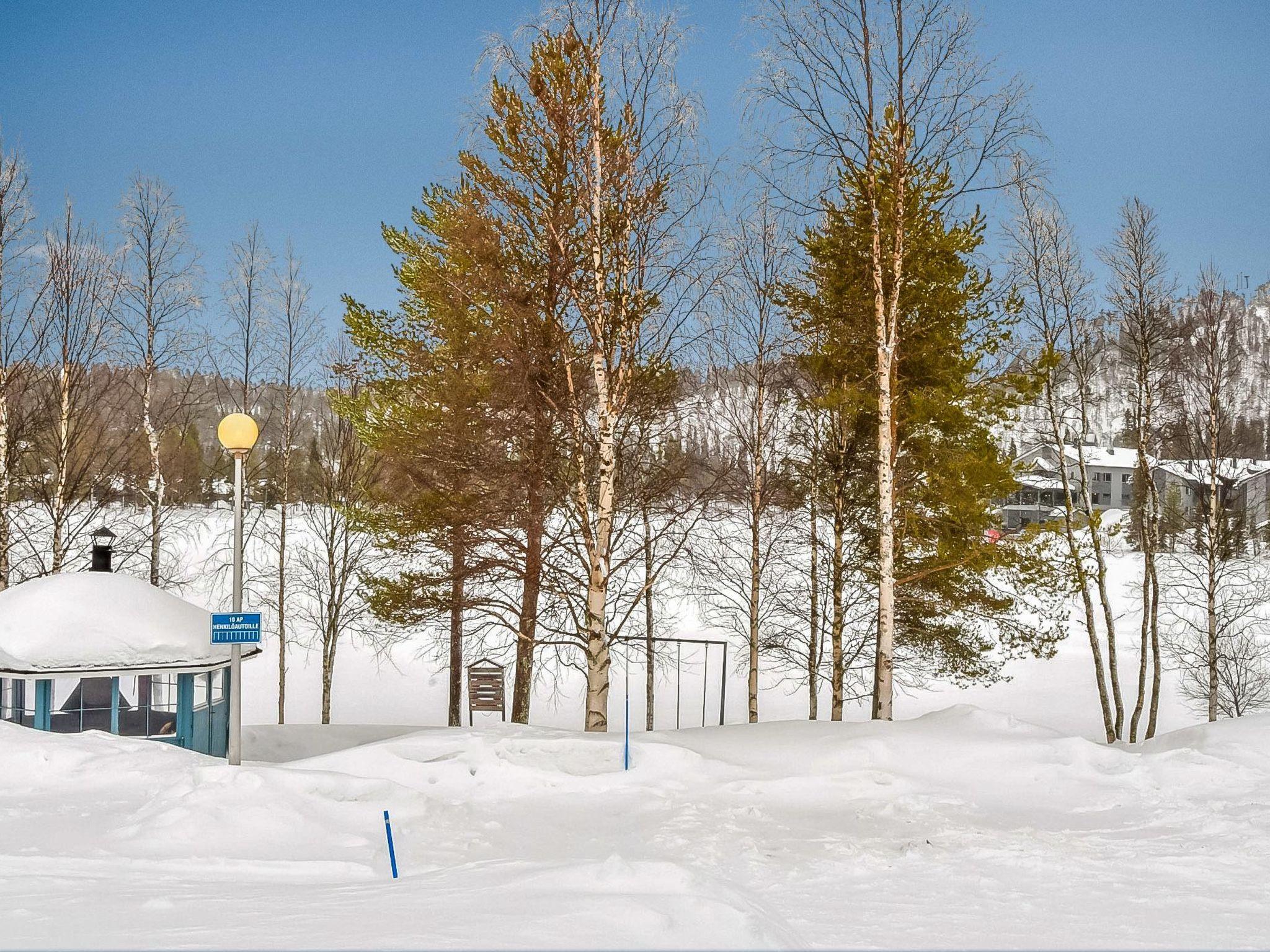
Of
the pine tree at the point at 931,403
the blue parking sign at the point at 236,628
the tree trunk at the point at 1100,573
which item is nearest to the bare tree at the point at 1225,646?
the tree trunk at the point at 1100,573

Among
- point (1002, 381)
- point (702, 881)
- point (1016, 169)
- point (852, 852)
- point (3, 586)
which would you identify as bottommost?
point (852, 852)

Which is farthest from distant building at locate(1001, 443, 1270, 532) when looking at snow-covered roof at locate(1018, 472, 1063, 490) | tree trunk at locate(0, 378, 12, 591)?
tree trunk at locate(0, 378, 12, 591)

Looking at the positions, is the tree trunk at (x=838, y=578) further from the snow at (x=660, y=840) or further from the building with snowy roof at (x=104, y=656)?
the building with snowy roof at (x=104, y=656)

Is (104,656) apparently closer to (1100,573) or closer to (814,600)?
(814,600)

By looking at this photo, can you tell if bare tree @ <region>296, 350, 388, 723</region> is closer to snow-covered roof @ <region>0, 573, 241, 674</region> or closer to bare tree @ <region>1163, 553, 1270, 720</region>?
snow-covered roof @ <region>0, 573, 241, 674</region>

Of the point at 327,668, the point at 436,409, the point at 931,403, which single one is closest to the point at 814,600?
the point at 931,403

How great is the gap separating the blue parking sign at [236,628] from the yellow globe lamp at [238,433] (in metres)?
1.68

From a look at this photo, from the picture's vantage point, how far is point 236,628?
28.4 ft

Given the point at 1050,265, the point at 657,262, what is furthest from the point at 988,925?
the point at 1050,265

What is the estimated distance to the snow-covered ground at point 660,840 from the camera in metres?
4.81

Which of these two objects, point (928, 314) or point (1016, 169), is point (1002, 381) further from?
point (1016, 169)

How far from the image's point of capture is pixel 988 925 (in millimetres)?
5461

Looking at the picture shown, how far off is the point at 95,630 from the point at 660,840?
30.1 feet

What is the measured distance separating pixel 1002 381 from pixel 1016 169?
124 inches
